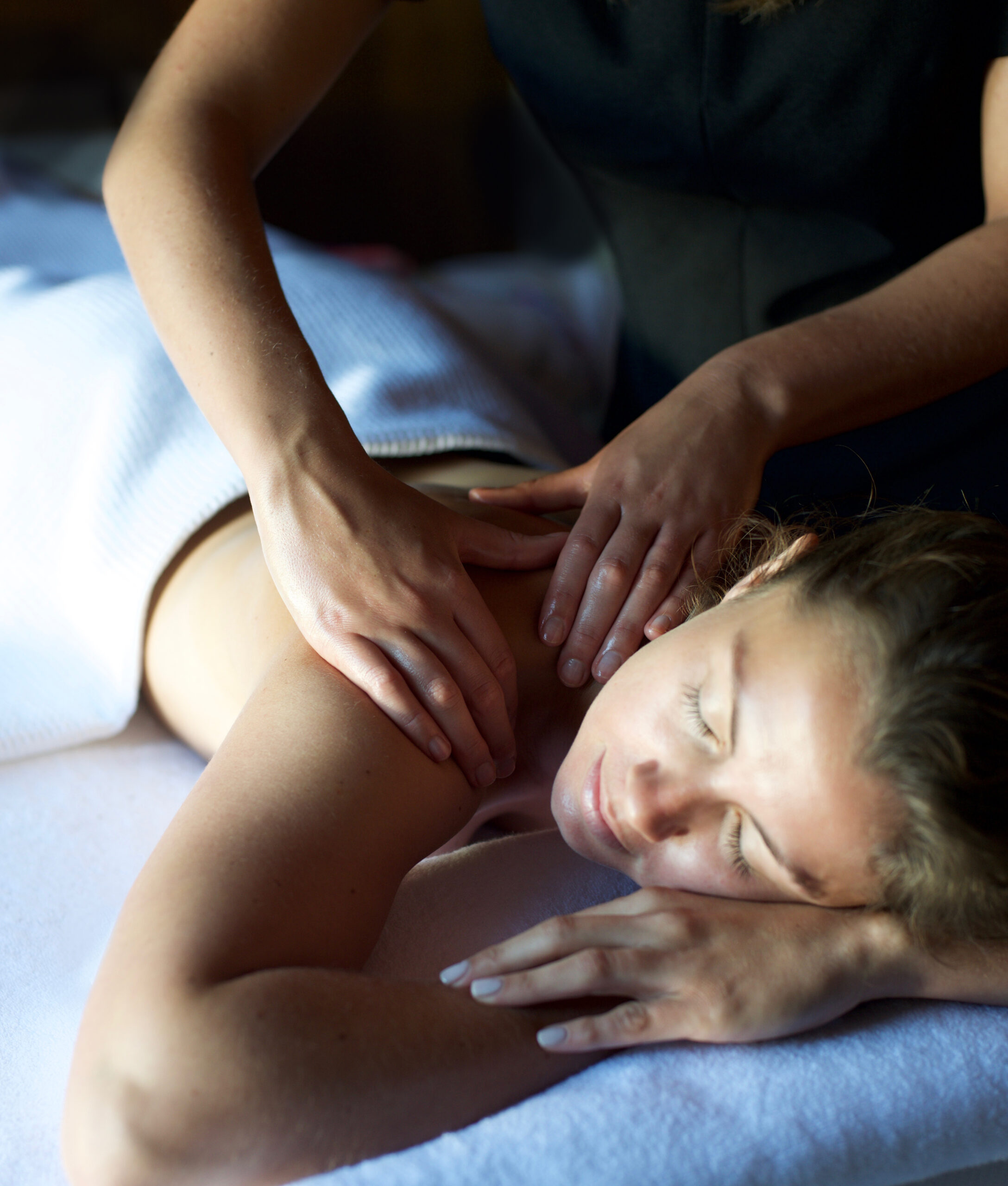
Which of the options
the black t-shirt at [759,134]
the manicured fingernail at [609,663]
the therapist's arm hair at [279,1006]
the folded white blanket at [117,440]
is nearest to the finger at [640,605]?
the manicured fingernail at [609,663]

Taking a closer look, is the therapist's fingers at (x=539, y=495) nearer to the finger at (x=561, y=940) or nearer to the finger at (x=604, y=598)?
the finger at (x=604, y=598)

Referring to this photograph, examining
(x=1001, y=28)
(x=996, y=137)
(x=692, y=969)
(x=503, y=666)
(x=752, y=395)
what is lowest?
(x=692, y=969)

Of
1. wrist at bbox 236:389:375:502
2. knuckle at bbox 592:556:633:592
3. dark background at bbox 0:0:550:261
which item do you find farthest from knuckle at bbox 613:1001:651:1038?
dark background at bbox 0:0:550:261

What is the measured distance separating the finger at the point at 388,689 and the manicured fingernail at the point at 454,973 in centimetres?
17

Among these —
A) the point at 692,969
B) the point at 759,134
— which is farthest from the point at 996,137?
the point at 692,969

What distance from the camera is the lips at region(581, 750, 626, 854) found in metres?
0.84

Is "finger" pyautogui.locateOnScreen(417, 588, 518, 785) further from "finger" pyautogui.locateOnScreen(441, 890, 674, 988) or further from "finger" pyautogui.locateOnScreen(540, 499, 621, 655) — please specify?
"finger" pyautogui.locateOnScreen(441, 890, 674, 988)

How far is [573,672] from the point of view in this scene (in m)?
0.95

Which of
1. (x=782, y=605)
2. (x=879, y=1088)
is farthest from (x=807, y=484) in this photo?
(x=879, y=1088)

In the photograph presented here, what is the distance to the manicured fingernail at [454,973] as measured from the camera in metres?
0.75

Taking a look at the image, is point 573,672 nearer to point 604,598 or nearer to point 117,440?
point 604,598

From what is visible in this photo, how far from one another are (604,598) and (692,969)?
315 millimetres

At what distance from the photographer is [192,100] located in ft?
3.52

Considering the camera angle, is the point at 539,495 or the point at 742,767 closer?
the point at 742,767
